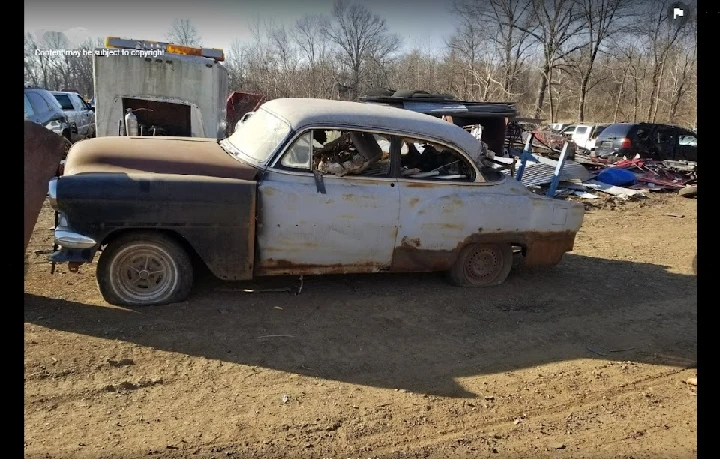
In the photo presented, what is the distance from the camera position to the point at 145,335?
4.12m

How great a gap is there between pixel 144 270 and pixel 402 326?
2267mm

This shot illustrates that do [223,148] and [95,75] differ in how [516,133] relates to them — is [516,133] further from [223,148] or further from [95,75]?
[223,148]

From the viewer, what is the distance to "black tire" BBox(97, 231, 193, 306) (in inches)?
176

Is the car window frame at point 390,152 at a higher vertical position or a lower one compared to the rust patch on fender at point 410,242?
higher

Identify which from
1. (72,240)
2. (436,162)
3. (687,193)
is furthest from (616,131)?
(72,240)

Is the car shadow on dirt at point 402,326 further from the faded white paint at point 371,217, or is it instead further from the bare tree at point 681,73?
the bare tree at point 681,73

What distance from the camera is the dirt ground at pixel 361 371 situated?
307cm

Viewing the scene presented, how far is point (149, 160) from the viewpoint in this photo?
4711 millimetres

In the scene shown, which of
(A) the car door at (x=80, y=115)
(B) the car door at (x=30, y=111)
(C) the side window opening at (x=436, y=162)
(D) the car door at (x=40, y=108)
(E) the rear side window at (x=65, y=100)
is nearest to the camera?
(C) the side window opening at (x=436, y=162)

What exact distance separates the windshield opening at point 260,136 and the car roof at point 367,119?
0.09 metres

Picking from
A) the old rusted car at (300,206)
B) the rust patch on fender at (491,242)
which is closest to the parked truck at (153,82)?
the old rusted car at (300,206)

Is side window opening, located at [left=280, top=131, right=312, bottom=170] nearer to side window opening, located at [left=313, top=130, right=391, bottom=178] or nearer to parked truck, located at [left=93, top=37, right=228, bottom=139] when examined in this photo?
side window opening, located at [left=313, top=130, right=391, bottom=178]

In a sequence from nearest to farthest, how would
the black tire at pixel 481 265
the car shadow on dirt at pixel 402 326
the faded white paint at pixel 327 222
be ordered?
the car shadow on dirt at pixel 402 326
the faded white paint at pixel 327 222
the black tire at pixel 481 265

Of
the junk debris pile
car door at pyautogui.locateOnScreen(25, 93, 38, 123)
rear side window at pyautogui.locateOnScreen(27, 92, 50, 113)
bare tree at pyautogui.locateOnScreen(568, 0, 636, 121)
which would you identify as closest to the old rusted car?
the junk debris pile
